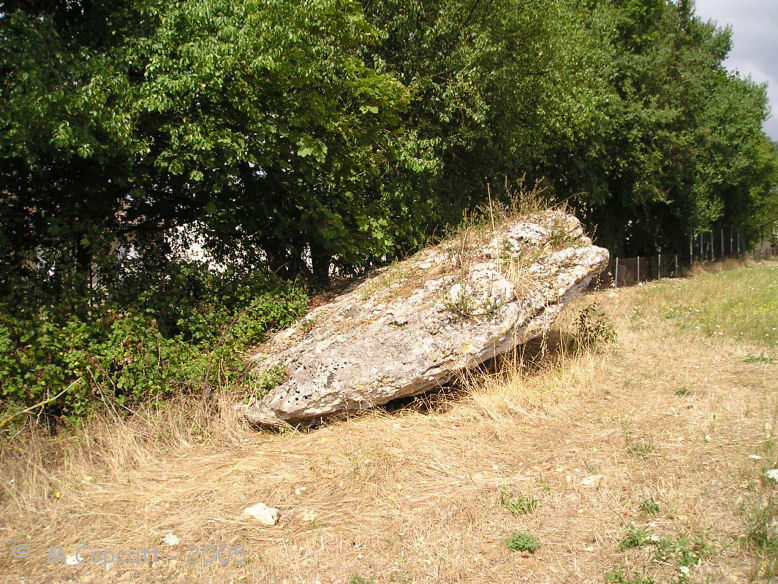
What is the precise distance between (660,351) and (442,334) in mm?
3601

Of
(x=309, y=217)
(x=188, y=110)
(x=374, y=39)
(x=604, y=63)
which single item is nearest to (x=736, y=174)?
(x=604, y=63)

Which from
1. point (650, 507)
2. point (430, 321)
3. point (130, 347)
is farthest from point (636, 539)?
point (130, 347)

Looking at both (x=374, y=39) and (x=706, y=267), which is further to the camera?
(x=706, y=267)

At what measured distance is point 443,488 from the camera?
4.35 m

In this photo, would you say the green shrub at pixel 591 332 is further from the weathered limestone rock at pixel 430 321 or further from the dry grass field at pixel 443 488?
the weathered limestone rock at pixel 430 321

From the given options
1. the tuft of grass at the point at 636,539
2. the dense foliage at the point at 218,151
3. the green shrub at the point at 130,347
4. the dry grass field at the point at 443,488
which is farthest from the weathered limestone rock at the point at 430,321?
the tuft of grass at the point at 636,539

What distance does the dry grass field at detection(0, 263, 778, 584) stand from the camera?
11.3 feet

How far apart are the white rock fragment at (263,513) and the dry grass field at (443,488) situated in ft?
0.26

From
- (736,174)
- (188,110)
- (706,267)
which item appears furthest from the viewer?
(706,267)

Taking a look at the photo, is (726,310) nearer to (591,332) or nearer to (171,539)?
(591,332)

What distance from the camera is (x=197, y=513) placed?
13.8 ft

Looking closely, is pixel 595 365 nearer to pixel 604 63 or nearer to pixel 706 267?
pixel 604 63

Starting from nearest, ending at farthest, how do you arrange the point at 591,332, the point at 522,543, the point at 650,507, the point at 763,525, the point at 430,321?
the point at 763,525, the point at 522,543, the point at 650,507, the point at 430,321, the point at 591,332

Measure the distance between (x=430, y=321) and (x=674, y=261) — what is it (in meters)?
21.2
